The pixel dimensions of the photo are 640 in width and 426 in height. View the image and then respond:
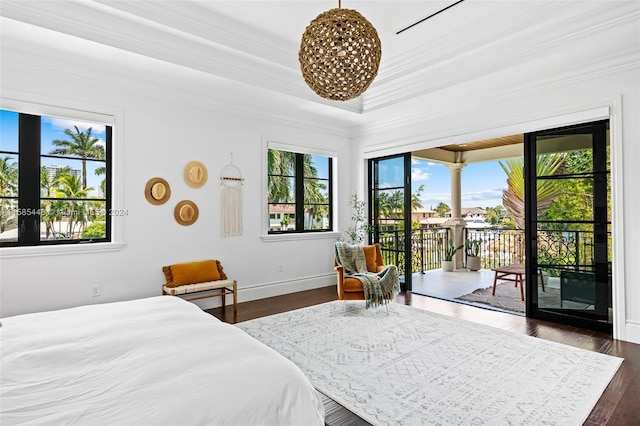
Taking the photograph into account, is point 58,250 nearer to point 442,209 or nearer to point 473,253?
point 473,253

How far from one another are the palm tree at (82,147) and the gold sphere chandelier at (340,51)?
2.82 metres

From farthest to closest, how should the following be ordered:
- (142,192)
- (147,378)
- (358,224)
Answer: (358,224) → (142,192) → (147,378)

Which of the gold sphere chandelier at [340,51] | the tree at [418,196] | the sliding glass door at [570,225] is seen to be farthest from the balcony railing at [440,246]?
the gold sphere chandelier at [340,51]

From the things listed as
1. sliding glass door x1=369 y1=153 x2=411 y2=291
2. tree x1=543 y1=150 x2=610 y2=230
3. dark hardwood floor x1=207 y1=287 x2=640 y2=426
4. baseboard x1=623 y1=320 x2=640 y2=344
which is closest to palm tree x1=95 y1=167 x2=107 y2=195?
dark hardwood floor x1=207 y1=287 x2=640 y2=426

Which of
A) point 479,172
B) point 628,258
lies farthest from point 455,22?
point 479,172

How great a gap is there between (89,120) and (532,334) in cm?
514

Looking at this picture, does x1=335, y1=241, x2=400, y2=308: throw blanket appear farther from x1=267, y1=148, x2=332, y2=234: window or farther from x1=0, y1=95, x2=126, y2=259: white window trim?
x1=0, y1=95, x2=126, y2=259: white window trim

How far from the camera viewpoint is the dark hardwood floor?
2174mm

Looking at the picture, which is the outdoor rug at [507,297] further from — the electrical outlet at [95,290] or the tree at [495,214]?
the electrical outlet at [95,290]

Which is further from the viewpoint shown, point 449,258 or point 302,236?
point 449,258

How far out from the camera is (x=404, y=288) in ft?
18.4

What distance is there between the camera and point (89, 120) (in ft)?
12.2

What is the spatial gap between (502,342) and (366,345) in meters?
1.30

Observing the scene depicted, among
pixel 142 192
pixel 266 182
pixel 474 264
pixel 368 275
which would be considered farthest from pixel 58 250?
pixel 474 264
